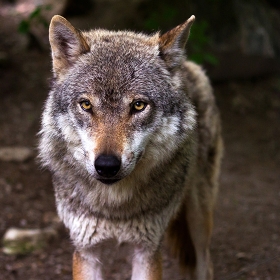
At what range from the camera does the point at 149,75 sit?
11.8 ft

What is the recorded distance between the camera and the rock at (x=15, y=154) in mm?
7305

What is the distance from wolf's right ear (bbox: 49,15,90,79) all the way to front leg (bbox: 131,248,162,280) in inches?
58.3

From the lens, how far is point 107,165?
3084 mm

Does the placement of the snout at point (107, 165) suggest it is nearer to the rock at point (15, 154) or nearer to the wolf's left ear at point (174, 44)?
the wolf's left ear at point (174, 44)

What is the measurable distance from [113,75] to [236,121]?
564 centimetres

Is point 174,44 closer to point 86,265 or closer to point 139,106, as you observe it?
point 139,106

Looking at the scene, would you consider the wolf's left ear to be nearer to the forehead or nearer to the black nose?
the forehead

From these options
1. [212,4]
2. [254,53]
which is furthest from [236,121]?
[212,4]

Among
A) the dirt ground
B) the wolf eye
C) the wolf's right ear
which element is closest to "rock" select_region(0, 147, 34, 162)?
the dirt ground

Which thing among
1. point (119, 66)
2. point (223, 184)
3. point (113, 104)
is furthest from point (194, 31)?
point (113, 104)

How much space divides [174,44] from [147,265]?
1674 mm

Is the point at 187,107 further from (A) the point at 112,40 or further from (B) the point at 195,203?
(B) the point at 195,203

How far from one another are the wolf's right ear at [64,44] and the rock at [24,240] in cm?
255

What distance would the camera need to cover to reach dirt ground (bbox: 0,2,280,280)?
5.48 m
